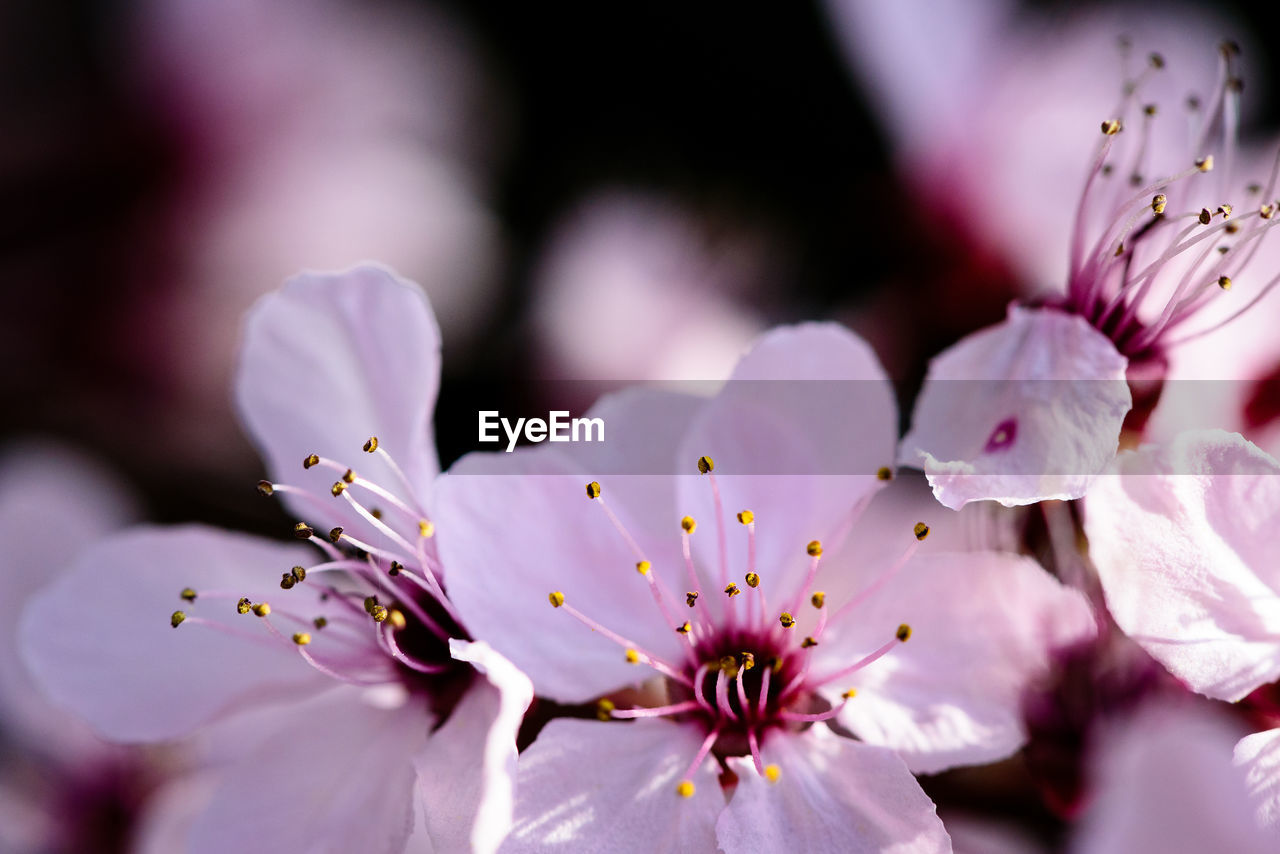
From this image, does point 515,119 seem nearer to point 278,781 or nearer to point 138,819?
point 138,819

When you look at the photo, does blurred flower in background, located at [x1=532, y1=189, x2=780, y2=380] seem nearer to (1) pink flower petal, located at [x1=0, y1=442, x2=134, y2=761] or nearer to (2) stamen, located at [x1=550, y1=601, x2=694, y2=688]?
(1) pink flower petal, located at [x1=0, y1=442, x2=134, y2=761]

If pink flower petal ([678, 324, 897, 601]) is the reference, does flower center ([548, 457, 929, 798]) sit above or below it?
below

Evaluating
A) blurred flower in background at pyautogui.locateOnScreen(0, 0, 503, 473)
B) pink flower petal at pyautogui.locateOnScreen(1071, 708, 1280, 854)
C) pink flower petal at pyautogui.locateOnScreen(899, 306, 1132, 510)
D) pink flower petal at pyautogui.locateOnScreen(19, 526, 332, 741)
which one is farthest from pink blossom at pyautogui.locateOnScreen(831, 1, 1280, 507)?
blurred flower in background at pyautogui.locateOnScreen(0, 0, 503, 473)

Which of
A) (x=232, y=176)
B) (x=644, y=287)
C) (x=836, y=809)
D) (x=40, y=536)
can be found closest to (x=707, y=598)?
(x=836, y=809)

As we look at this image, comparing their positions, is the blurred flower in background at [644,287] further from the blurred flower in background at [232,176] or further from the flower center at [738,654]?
the flower center at [738,654]

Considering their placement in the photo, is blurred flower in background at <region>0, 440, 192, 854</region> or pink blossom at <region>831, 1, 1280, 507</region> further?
blurred flower in background at <region>0, 440, 192, 854</region>

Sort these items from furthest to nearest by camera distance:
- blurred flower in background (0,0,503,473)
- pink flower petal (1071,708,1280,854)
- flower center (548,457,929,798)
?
1. blurred flower in background (0,0,503,473)
2. flower center (548,457,929,798)
3. pink flower petal (1071,708,1280,854)

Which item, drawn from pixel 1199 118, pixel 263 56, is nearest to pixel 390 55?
pixel 263 56
